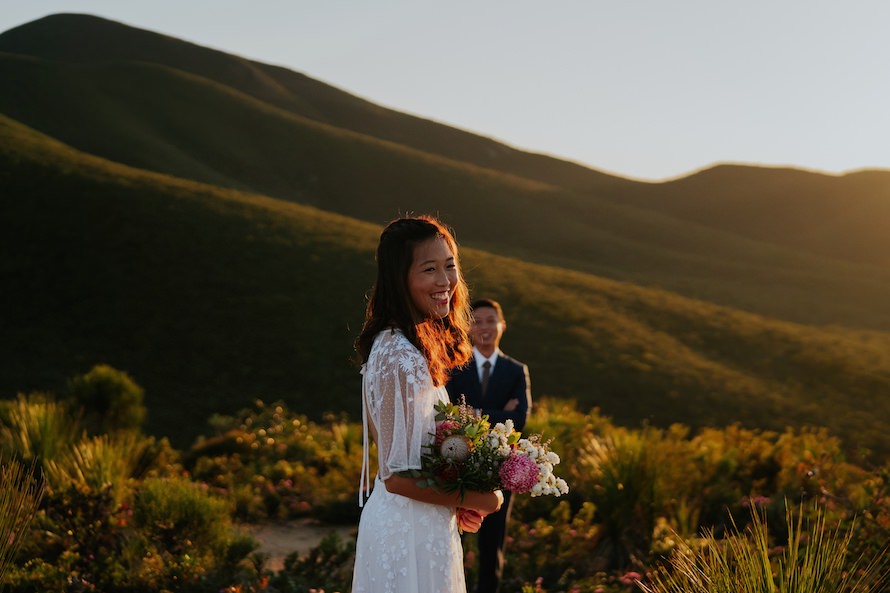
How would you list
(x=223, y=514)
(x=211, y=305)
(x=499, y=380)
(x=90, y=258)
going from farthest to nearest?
1. (x=90, y=258)
2. (x=211, y=305)
3. (x=223, y=514)
4. (x=499, y=380)

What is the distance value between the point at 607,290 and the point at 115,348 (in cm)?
2400

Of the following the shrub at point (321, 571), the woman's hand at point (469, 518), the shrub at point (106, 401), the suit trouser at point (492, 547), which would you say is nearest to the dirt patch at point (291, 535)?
the shrub at point (321, 571)

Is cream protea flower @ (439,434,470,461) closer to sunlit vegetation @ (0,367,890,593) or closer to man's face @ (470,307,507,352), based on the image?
sunlit vegetation @ (0,367,890,593)

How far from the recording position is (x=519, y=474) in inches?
117

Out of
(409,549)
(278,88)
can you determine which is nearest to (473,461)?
(409,549)

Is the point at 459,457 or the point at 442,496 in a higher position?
the point at 459,457

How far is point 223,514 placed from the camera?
720cm

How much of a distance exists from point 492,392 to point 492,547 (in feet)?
3.59

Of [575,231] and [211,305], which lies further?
[575,231]

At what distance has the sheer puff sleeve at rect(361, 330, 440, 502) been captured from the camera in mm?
2898

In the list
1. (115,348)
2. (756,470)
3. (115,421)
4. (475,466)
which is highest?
(475,466)

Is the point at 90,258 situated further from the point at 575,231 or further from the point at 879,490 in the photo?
the point at 575,231

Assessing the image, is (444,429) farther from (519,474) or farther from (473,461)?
(519,474)

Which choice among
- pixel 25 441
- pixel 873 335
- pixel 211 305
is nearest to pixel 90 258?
pixel 211 305
